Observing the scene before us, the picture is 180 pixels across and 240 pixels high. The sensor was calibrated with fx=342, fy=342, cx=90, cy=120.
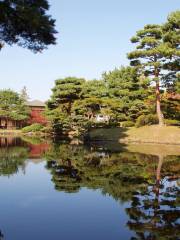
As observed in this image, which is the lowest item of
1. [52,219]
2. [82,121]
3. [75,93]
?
[52,219]

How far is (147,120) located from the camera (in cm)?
3058

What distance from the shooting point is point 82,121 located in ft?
123

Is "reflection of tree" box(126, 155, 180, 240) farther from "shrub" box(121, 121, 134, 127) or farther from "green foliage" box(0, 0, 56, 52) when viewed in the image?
"shrub" box(121, 121, 134, 127)

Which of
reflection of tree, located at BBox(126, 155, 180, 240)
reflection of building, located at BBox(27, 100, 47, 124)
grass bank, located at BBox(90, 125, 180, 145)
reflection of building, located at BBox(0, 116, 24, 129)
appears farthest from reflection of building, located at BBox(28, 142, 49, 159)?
reflection of building, located at BBox(0, 116, 24, 129)

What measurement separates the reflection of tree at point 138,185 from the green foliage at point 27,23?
434 cm

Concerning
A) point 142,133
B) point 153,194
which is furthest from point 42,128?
point 153,194

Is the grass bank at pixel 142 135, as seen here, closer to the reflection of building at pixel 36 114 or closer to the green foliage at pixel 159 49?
the green foliage at pixel 159 49

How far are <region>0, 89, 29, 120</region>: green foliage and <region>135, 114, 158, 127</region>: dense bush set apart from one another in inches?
963

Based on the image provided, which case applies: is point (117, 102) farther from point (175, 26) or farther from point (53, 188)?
point (53, 188)

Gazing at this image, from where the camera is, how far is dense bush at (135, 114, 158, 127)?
30.5 m

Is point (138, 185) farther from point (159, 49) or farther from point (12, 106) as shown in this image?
point (12, 106)

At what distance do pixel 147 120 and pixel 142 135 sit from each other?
7.25 ft

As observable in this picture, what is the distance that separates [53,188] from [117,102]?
2586 centimetres

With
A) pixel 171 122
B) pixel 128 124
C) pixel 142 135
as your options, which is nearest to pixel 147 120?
pixel 171 122
